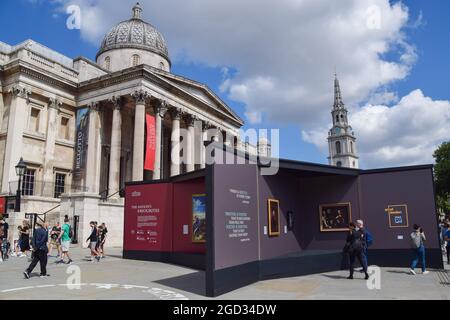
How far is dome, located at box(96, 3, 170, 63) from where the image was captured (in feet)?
128

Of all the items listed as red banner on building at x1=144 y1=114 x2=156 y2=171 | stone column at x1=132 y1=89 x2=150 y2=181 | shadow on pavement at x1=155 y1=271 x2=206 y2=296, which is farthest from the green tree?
shadow on pavement at x1=155 y1=271 x2=206 y2=296

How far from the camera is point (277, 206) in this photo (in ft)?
40.7

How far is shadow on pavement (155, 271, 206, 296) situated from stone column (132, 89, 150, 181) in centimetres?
1791

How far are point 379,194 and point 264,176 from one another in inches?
203

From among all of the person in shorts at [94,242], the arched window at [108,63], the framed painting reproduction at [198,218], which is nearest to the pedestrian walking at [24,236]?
the person in shorts at [94,242]

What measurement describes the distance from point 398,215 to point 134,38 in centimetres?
3417

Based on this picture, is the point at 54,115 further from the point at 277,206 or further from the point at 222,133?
the point at 277,206

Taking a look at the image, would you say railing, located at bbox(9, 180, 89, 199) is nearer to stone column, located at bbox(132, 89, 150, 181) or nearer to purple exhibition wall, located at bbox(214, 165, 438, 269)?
stone column, located at bbox(132, 89, 150, 181)

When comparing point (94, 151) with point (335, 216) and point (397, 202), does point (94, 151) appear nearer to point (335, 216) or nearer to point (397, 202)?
point (335, 216)

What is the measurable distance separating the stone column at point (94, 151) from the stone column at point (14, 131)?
4.94 m

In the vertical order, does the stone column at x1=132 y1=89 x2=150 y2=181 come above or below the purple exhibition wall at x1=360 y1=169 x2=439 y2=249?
Result: above

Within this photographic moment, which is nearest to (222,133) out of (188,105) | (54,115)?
(188,105)

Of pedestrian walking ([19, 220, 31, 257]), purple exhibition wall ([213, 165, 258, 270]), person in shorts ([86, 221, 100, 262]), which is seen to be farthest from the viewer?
pedestrian walking ([19, 220, 31, 257])
